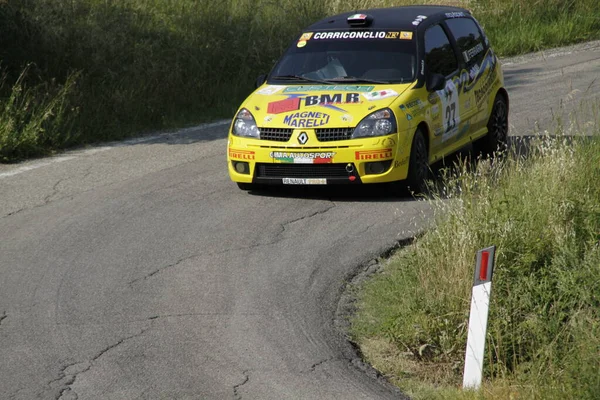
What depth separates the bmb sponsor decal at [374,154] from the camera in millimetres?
10664

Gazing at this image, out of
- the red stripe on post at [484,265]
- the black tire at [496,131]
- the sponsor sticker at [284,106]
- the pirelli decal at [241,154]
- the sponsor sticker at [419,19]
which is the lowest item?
the black tire at [496,131]

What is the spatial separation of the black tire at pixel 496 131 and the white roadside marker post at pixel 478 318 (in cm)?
666

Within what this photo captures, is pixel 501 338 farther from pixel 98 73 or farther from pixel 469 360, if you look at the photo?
pixel 98 73

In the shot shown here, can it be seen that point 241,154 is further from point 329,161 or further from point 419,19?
point 419,19

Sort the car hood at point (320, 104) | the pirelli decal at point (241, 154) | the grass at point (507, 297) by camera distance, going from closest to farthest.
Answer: the grass at point (507, 297), the car hood at point (320, 104), the pirelli decal at point (241, 154)

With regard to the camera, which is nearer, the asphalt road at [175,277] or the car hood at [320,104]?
the asphalt road at [175,277]

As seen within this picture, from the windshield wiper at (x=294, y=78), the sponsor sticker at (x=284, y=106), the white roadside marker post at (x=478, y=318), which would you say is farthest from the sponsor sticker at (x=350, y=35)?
the white roadside marker post at (x=478, y=318)

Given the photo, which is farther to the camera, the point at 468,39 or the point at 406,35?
the point at 468,39

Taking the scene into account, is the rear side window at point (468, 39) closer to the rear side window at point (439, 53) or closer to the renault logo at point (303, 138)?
the rear side window at point (439, 53)

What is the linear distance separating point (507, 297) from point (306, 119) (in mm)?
3761

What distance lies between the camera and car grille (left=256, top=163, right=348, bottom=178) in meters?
10.8

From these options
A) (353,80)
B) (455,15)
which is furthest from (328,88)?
(455,15)

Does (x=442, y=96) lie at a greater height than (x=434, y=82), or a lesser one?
lesser

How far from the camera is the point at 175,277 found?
866cm
